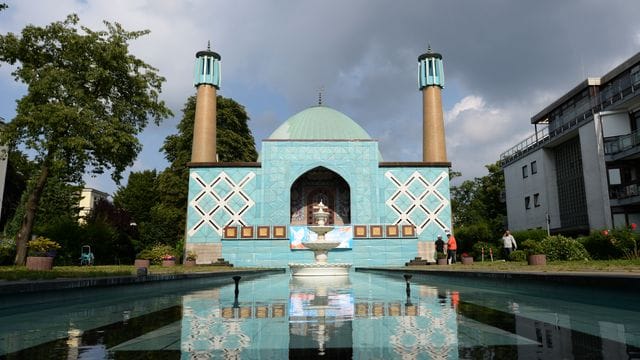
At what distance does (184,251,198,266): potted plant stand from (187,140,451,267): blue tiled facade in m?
0.98

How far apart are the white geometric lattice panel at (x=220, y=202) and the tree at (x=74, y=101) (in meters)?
9.32

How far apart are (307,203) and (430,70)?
531 inches

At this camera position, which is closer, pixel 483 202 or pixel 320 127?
pixel 320 127

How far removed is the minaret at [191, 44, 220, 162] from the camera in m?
30.5

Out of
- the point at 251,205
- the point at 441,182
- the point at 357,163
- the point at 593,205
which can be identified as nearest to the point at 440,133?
the point at 441,182

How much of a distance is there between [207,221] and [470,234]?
16.6m

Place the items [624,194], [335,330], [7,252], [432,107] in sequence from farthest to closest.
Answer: [432,107]
[624,194]
[7,252]
[335,330]

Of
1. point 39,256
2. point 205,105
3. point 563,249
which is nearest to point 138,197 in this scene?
point 205,105

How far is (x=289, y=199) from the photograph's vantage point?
2822 cm

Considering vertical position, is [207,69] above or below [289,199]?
above

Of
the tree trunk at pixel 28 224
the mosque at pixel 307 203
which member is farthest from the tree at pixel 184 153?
the tree trunk at pixel 28 224

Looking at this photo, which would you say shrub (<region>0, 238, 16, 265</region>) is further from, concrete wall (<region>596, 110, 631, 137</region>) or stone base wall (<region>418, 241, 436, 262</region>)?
concrete wall (<region>596, 110, 631, 137</region>)

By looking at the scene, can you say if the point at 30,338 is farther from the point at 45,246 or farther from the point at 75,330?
the point at 45,246

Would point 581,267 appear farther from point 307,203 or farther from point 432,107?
point 432,107
